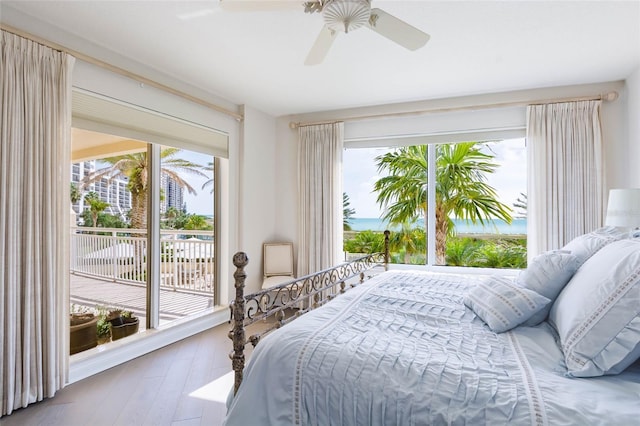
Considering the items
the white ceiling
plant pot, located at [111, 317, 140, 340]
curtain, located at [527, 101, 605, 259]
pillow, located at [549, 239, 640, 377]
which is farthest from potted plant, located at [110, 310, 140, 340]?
curtain, located at [527, 101, 605, 259]

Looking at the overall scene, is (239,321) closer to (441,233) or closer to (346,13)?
(346,13)

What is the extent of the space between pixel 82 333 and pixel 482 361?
9.78 feet

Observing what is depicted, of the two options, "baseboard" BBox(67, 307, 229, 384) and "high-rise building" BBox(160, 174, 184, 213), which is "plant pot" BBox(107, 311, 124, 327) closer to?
"baseboard" BBox(67, 307, 229, 384)

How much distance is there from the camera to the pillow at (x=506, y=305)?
1445 mm

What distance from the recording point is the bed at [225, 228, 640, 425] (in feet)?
3.14

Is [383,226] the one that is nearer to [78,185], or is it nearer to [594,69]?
[594,69]

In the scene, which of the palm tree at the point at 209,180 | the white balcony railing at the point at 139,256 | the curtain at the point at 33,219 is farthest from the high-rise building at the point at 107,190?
the curtain at the point at 33,219

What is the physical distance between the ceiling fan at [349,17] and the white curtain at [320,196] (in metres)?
2.28

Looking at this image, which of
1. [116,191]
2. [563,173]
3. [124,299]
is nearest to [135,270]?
[124,299]

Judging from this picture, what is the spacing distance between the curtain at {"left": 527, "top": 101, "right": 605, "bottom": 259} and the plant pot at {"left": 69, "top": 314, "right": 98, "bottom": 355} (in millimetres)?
4047

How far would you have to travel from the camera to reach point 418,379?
3.45ft

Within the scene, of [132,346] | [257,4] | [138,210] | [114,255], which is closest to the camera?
[257,4]

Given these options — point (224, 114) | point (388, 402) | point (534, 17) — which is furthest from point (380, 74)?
point (388, 402)

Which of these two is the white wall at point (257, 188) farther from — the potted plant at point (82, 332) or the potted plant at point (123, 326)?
the potted plant at point (82, 332)
